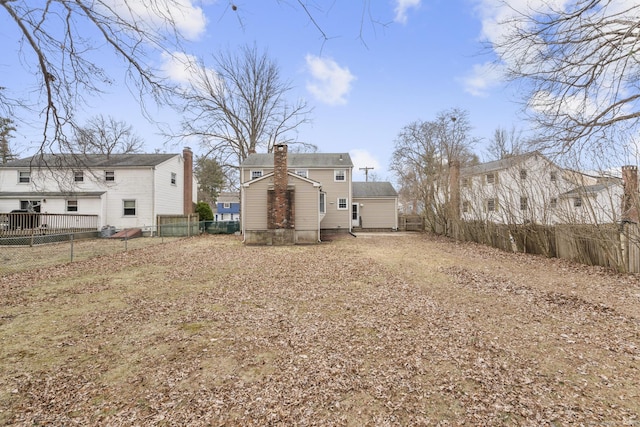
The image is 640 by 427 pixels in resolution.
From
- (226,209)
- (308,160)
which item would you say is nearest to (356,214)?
(308,160)

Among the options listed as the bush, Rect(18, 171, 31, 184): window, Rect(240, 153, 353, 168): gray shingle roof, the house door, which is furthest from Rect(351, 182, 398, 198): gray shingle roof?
Rect(18, 171, 31, 184): window

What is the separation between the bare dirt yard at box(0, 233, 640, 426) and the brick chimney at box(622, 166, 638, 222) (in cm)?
221

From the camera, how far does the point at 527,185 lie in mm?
11719

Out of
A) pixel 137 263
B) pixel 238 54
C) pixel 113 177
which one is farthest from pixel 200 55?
pixel 238 54

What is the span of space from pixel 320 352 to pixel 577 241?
34.3ft

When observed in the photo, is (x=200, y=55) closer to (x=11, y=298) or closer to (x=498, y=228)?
(x=11, y=298)

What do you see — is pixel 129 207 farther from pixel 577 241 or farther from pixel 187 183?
pixel 577 241

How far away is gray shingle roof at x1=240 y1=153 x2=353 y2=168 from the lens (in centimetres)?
2253

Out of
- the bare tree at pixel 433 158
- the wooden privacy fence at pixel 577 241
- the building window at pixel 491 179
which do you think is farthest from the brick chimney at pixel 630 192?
the bare tree at pixel 433 158

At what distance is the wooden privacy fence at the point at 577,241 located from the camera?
8.01m

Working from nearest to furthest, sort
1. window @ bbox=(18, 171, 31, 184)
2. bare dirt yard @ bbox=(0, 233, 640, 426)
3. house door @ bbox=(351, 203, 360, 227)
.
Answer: bare dirt yard @ bbox=(0, 233, 640, 426), window @ bbox=(18, 171, 31, 184), house door @ bbox=(351, 203, 360, 227)

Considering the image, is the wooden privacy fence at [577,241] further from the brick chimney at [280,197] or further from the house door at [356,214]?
the house door at [356,214]

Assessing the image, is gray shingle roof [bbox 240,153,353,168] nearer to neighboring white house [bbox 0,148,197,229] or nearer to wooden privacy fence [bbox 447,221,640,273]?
neighboring white house [bbox 0,148,197,229]

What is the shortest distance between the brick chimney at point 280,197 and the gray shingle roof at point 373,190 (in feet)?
39.3
